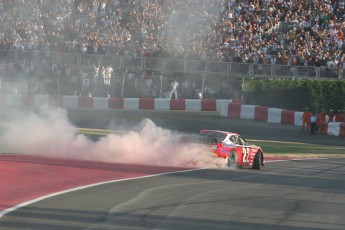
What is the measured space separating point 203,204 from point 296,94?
23831 mm

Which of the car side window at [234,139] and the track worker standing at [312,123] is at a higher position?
the car side window at [234,139]

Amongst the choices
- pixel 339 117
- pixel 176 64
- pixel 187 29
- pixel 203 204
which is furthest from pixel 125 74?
pixel 203 204

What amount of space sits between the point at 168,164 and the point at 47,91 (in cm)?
1876

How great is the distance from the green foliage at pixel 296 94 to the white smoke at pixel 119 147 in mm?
15235

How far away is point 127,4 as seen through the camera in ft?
133

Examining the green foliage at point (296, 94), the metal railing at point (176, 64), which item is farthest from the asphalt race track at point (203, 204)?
the metal railing at point (176, 64)

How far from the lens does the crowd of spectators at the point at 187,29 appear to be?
38406 millimetres

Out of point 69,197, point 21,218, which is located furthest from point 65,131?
point 21,218

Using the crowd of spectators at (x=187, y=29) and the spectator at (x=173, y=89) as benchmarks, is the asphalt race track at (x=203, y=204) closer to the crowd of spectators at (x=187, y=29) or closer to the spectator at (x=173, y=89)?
the crowd of spectators at (x=187, y=29)

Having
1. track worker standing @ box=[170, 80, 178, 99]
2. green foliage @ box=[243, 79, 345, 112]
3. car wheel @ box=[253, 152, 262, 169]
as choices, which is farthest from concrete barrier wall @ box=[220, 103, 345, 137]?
car wheel @ box=[253, 152, 262, 169]

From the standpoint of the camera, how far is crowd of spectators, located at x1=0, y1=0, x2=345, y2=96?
1512 inches

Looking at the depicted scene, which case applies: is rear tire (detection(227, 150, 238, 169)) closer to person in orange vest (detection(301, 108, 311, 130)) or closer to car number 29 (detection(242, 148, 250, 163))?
car number 29 (detection(242, 148, 250, 163))

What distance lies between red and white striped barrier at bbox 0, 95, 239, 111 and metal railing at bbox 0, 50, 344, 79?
1.69m

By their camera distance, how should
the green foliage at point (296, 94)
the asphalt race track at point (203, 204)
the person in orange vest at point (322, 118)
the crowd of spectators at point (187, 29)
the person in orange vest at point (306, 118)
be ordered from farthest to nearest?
the crowd of spectators at point (187, 29), the green foliage at point (296, 94), the person in orange vest at point (322, 118), the person in orange vest at point (306, 118), the asphalt race track at point (203, 204)
